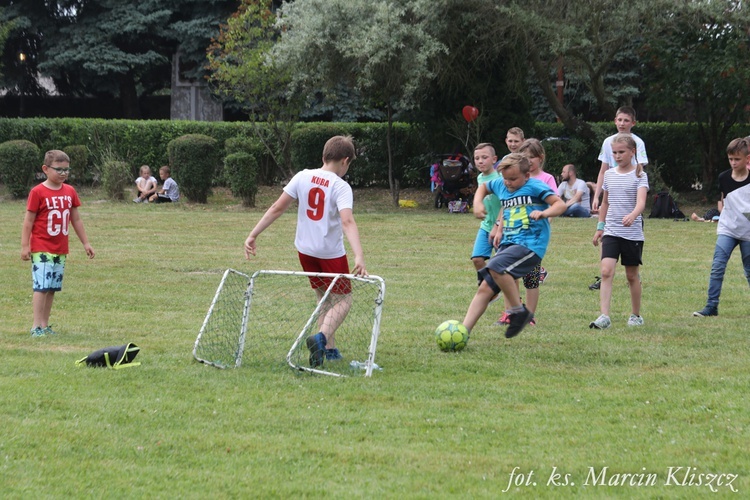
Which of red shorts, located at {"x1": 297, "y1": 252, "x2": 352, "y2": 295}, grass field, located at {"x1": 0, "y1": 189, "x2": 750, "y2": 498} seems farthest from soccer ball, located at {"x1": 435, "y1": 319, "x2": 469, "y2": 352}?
red shorts, located at {"x1": 297, "y1": 252, "x2": 352, "y2": 295}

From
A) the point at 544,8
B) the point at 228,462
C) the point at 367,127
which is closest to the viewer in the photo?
the point at 228,462

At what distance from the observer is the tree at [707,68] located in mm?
21266

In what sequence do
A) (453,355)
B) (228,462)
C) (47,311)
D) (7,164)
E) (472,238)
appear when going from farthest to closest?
(7,164), (472,238), (47,311), (453,355), (228,462)

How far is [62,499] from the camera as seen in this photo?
403 cm

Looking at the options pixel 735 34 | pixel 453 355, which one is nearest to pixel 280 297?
pixel 453 355

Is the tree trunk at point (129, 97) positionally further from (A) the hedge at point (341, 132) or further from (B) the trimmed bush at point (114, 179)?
(B) the trimmed bush at point (114, 179)

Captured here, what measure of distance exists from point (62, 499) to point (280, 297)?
6.15 meters

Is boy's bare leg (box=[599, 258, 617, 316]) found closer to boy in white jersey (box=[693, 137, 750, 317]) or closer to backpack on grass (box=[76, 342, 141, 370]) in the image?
boy in white jersey (box=[693, 137, 750, 317])

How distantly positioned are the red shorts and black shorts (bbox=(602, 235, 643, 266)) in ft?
9.28

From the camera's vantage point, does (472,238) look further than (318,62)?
No

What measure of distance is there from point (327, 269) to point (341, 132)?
20477 millimetres

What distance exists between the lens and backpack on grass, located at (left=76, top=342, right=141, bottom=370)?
21.5 feet

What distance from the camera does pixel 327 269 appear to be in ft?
22.5

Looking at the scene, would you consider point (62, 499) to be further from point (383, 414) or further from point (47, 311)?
point (47, 311)
